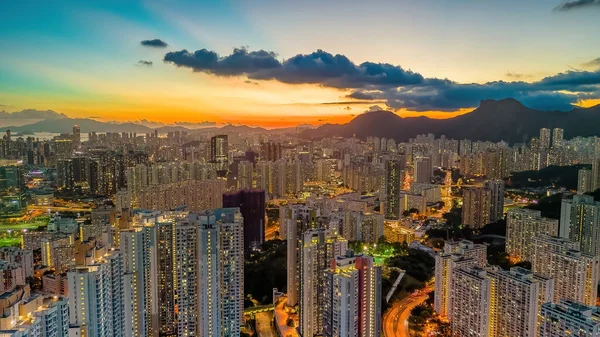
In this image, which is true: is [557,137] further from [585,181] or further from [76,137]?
[76,137]

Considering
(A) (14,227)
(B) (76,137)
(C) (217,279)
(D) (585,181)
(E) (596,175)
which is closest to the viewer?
(C) (217,279)

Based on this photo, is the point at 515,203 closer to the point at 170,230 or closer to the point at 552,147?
the point at 552,147

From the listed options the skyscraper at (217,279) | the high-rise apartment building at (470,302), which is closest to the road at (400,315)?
the high-rise apartment building at (470,302)

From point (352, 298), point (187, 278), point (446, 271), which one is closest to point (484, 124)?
point (446, 271)

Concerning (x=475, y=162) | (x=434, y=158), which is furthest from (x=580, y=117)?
(x=434, y=158)

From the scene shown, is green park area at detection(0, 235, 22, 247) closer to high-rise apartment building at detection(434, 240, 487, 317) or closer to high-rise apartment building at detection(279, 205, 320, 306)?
high-rise apartment building at detection(279, 205, 320, 306)

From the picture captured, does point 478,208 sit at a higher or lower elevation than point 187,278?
lower
